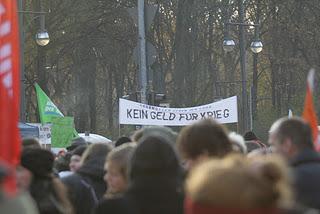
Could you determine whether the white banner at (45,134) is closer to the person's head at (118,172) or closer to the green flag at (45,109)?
the green flag at (45,109)

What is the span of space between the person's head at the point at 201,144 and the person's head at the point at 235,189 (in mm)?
1899

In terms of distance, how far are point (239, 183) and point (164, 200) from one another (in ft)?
5.67

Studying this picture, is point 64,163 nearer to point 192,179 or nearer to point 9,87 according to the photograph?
point 9,87

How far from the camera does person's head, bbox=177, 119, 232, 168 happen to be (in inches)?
219

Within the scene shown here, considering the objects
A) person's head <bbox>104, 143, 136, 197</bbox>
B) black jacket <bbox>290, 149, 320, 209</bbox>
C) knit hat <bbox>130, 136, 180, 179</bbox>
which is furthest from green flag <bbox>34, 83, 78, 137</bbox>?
knit hat <bbox>130, 136, 180, 179</bbox>

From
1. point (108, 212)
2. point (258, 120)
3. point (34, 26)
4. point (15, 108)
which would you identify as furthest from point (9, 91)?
point (258, 120)

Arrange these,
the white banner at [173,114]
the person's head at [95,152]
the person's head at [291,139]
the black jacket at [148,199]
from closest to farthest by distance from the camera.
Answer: the black jacket at [148,199], the person's head at [291,139], the person's head at [95,152], the white banner at [173,114]

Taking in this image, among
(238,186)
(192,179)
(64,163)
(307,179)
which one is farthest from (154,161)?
(64,163)

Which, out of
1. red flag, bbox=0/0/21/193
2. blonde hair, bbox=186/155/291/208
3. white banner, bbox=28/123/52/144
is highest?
→ red flag, bbox=0/0/21/193

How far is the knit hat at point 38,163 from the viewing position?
246 inches

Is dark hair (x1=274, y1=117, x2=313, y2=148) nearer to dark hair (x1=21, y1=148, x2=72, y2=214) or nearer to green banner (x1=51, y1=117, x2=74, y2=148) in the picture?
dark hair (x1=21, y1=148, x2=72, y2=214)

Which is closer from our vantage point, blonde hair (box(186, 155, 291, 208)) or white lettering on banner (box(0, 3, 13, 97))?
blonde hair (box(186, 155, 291, 208))

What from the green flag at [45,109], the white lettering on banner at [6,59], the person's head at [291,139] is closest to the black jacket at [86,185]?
the white lettering on banner at [6,59]

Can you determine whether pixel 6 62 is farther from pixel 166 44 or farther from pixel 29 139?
pixel 166 44
